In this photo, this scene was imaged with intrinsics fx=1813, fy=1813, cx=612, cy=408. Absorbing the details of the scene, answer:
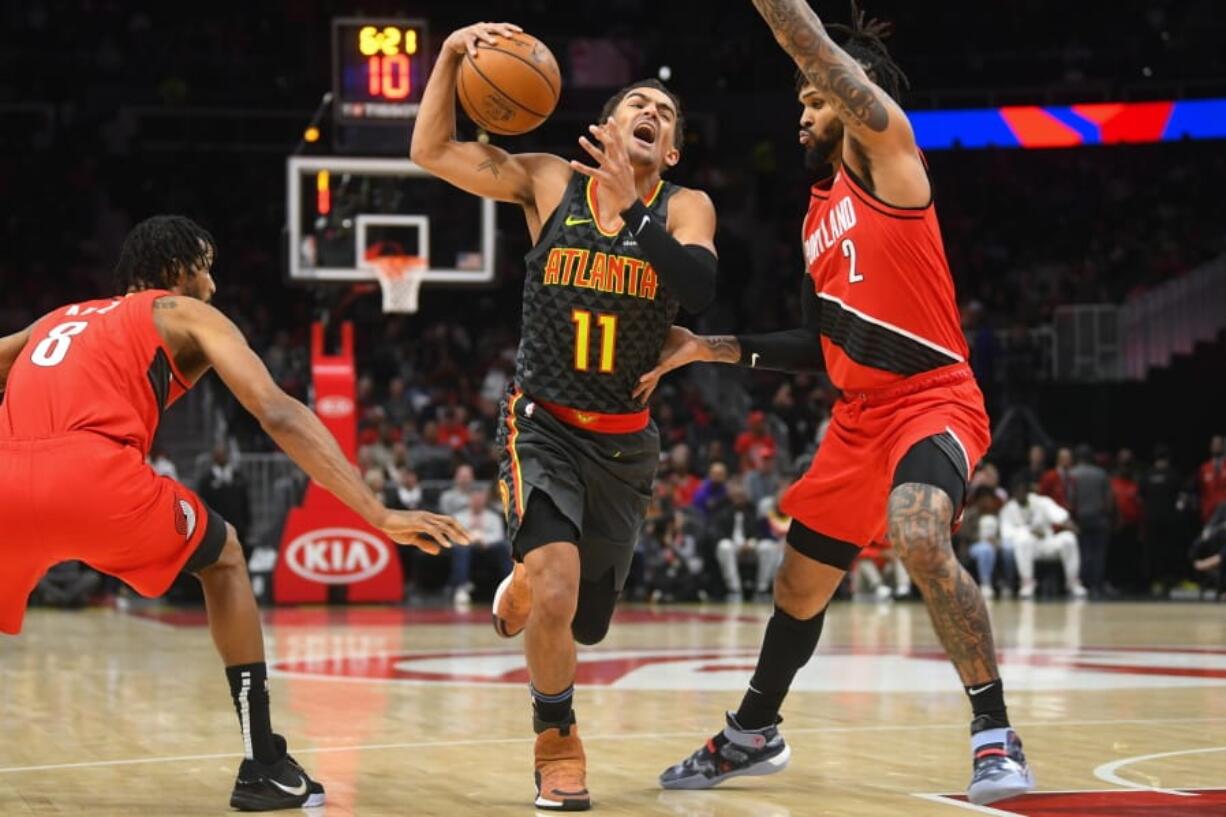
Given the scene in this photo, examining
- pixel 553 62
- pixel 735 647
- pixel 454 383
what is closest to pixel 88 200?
pixel 454 383

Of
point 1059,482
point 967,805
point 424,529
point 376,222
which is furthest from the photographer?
point 1059,482

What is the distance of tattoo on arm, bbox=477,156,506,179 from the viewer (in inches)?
227

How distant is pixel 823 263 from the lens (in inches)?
222

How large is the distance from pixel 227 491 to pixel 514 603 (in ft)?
39.4

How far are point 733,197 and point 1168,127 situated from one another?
6.70 m

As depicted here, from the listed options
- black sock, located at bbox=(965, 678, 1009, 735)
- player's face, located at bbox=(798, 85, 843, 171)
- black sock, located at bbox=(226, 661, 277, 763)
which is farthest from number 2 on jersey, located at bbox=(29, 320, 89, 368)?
black sock, located at bbox=(965, 678, 1009, 735)

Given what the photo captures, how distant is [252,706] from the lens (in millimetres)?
5312

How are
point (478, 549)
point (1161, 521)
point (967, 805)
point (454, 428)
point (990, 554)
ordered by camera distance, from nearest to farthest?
point (967, 805)
point (478, 549)
point (990, 554)
point (1161, 521)
point (454, 428)

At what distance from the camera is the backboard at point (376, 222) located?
1598 cm

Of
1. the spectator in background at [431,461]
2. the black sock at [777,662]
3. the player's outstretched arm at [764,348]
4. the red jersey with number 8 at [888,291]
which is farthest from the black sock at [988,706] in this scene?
the spectator in background at [431,461]

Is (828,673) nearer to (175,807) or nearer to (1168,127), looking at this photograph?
(175,807)

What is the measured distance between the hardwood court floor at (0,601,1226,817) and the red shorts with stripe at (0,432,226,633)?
70 cm

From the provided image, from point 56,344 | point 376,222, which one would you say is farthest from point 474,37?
point 376,222

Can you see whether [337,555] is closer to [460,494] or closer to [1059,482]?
[460,494]
